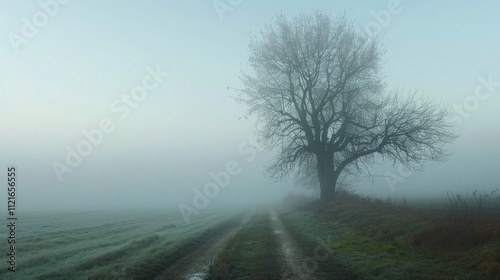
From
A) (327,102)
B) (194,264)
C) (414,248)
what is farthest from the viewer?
(327,102)

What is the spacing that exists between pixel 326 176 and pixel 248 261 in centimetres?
2410

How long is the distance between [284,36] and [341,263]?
2671 cm

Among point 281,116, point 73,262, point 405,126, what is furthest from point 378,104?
point 73,262

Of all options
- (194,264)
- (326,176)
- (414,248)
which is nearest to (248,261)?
(194,264)

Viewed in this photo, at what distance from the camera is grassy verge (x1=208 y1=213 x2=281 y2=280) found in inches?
513

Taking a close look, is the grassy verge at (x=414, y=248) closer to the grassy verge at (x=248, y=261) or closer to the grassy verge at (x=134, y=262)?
the grassy verge at (x=248, y=261)

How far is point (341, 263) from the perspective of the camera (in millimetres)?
14531

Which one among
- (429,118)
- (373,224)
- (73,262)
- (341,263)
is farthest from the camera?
(429,118)

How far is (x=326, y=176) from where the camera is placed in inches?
1502

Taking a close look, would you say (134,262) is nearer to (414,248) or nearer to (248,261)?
Result: (248,261)

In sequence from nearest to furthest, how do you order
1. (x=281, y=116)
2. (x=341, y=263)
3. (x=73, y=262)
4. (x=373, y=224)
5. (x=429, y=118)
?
(x=341, y=263) < (x=73, y=262) < (x=373, y=224) < (x=429, y=118) < (x=281, y=116)

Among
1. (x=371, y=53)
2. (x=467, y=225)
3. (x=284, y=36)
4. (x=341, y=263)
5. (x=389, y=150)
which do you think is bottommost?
(x=341, y=263)

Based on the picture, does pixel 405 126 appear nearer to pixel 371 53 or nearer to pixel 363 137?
pixel 363 137

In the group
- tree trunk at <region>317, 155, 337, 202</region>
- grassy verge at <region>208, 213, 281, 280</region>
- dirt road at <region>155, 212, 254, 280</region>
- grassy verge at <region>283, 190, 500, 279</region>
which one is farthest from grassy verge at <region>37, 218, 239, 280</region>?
tree trunk at <region>317, 155, 337, 202</region>
